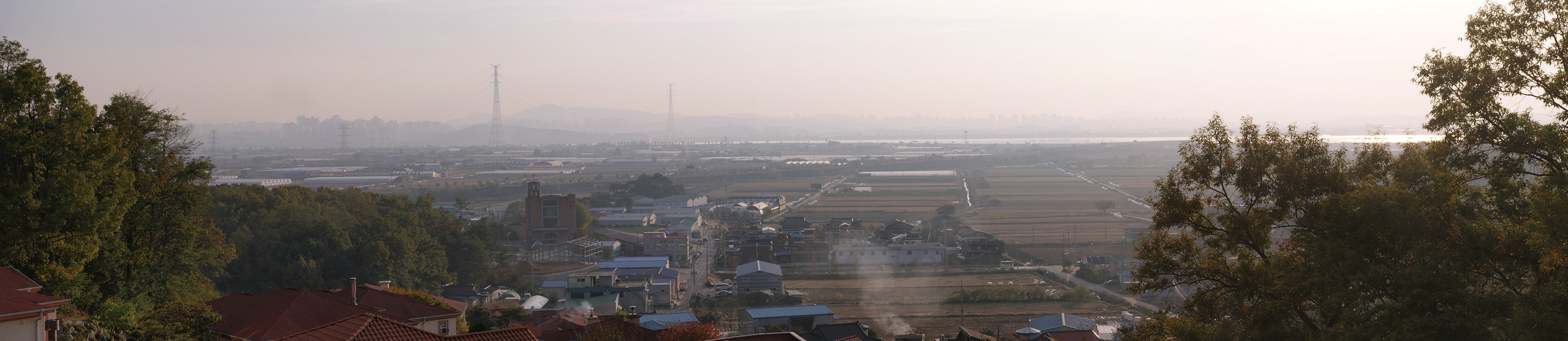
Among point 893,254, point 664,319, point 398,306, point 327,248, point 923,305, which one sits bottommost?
point 923,305

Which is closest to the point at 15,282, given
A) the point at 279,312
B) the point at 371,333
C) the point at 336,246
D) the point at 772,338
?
the point at 279,312

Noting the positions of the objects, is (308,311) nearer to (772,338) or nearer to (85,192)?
(85,192)

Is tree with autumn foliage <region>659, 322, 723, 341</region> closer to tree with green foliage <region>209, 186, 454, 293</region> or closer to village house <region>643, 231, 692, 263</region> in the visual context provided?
tree with green foliage <region>209, 186, 454, 293</region>

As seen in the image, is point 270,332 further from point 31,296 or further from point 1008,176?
point 1008,176

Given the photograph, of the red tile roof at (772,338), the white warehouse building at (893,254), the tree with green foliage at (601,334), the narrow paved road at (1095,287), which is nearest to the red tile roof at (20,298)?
the tree with green foliage at (601,334)

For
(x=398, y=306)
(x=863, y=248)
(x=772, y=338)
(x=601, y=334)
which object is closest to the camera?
(x=772, y=338)

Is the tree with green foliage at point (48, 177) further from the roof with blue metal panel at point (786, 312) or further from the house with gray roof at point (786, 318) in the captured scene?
the roof with blue metal panel at point (786, 312)
